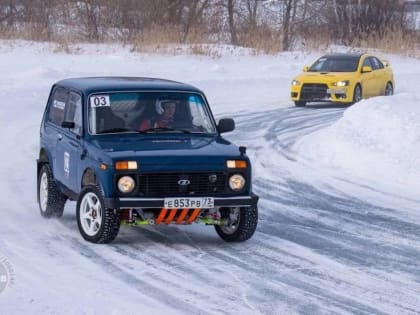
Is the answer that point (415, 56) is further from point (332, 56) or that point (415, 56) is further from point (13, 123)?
point (13, 123)

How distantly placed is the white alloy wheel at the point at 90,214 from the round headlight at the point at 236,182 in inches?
52.2

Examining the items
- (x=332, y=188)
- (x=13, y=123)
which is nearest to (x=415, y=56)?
(x=13, y=123)

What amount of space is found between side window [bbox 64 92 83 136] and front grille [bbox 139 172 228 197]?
135cm

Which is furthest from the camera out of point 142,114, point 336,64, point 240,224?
point 336,64

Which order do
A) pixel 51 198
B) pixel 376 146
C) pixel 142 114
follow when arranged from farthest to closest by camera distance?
pixel 376 146 → pixel 51 198 → pixel 142 114

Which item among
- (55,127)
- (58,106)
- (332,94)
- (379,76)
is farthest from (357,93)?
(55,127)

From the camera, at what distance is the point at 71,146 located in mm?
11039

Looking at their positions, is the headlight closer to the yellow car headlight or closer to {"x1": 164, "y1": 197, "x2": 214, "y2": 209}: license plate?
the yellow car headlight

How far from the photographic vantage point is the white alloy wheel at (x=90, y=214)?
10.1 m

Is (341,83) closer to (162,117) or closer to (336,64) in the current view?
(336,64)

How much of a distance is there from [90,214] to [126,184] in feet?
2.20

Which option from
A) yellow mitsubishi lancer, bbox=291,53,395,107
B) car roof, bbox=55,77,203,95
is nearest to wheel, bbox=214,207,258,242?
car roof, bbox=55,77,203,95

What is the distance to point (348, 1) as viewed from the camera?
51062 mm

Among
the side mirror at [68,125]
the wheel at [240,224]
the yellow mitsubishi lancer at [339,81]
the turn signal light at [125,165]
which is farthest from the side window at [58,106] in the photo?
the yellow mitsubishi lancer at [339,81]
